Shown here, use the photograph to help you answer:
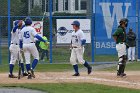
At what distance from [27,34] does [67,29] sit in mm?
10091

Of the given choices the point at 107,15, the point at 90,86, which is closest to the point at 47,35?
the point at 107,15

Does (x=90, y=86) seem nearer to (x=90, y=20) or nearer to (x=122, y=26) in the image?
(x=122, y=26)

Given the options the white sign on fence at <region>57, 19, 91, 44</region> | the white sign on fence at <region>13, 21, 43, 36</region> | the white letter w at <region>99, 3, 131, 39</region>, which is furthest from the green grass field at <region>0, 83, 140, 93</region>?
the white letter w at <region>99, 3, 131, 39</region>

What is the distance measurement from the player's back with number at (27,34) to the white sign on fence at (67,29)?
32.3 feet

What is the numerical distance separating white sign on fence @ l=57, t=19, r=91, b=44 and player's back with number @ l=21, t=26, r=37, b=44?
9.86m

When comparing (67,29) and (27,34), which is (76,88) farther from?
(67,29)

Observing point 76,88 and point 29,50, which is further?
point 29,50

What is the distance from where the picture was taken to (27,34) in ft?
52.1

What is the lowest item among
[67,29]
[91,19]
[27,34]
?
[27,34]

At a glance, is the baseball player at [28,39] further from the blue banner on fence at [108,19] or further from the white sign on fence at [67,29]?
the blue banner on fence at [108,19]

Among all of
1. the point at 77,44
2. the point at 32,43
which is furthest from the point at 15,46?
the point at 77,44

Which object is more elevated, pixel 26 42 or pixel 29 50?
pixel 26 42

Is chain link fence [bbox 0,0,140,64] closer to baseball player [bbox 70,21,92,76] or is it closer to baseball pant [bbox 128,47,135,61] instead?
baseball pant [bbox 128,47,135,61]

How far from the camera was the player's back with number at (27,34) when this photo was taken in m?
15.9
